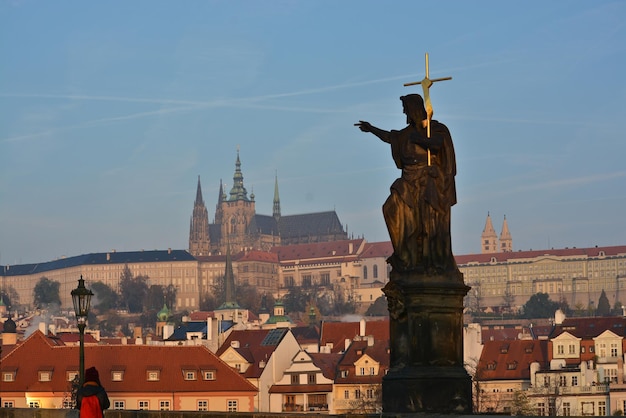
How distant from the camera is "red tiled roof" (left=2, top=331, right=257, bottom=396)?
75188 millimetres

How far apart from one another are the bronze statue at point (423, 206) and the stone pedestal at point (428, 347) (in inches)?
4.8

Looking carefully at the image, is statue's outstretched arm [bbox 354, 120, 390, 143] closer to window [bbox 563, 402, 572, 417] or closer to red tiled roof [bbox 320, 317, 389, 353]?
window [bbox 563, 402, 572, 417]

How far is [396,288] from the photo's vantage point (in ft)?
43.3

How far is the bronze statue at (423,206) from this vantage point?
13156mm

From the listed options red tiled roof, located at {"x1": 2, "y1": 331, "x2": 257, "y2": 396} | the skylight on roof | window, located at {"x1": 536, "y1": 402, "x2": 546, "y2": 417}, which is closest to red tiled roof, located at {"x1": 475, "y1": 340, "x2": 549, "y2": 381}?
window, located at {"x1": 536, "y1": 402, "x2": 546, "y2": 417}

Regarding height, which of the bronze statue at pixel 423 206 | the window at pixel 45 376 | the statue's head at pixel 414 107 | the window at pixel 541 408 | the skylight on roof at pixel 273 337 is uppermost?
the skylight on roof at pixel 273 337

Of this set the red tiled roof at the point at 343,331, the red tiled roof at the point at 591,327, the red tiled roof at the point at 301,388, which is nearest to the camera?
the red tiled roof at the point at 301,388

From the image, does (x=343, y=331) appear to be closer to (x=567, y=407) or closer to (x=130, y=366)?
(x=567, y=407)

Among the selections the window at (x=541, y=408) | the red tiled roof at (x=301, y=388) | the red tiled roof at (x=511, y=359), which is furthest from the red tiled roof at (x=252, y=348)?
the window at (x=541, y=408)

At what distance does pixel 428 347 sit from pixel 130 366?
65.0m

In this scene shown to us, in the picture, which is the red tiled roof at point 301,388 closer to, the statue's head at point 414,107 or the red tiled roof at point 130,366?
the red tiled roof at point 130,366

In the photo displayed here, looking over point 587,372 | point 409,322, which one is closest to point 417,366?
point 409,322

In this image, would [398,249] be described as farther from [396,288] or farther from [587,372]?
[587,372]

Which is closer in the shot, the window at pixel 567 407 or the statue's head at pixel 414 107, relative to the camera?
the statue's head at pixel 414 107
